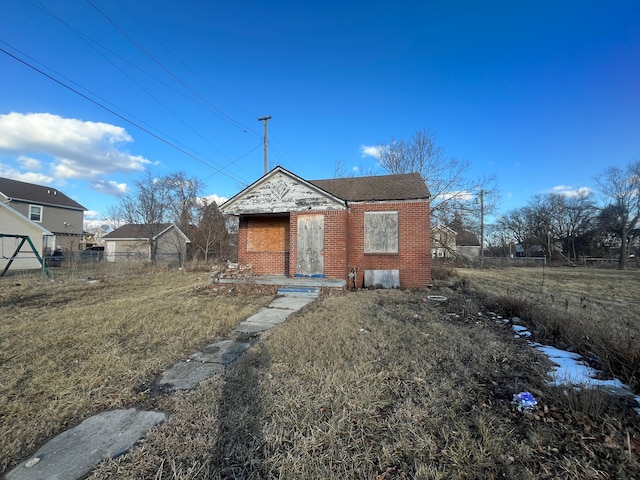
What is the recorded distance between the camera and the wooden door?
33.5ft

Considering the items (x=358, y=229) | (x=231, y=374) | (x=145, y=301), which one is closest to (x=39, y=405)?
(x=231, y=374)

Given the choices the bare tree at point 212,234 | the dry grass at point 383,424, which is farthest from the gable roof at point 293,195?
the bare tree at point 212,234

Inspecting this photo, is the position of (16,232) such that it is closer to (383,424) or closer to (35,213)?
(35,213)

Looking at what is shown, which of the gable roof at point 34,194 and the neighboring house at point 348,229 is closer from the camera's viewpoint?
the neighboring house at point 348,229

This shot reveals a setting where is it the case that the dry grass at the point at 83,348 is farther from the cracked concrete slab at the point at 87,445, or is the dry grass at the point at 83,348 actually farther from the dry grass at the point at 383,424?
the dry grass at the point at 383,424

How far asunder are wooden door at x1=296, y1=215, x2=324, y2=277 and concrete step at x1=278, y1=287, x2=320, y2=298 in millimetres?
1086

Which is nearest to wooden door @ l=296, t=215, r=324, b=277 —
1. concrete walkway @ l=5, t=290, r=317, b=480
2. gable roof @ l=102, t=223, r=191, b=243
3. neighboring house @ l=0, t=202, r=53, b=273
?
concrete walkway @ l=5, t=290, r=317, b=480

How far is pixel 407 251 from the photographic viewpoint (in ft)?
34.3

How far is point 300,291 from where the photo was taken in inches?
361

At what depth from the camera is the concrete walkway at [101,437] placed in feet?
6.64

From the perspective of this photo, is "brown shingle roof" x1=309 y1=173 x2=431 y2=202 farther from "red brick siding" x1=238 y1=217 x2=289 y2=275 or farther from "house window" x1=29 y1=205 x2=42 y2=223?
"house window" x1=29 y1=205 x2=42 y2=223

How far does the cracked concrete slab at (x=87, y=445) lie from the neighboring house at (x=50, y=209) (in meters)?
28.9

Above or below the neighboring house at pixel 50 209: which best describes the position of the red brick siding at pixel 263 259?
below

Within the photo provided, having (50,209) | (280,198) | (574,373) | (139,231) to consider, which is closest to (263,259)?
(280,198)
